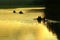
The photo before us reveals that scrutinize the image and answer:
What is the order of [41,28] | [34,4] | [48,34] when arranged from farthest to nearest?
[34,4] < [41,28] < [48,34]

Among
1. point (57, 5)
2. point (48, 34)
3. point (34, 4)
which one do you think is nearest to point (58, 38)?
point (48, 34)

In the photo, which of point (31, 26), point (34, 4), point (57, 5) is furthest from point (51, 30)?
point (34, 4)

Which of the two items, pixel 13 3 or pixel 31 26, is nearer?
pixel 31 26

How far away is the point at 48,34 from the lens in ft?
5.14

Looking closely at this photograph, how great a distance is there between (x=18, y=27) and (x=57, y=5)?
204 cm

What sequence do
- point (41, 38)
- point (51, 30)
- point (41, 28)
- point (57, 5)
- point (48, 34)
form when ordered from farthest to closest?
point (57, 5) → point (41, 28) → point (51, 30) → point (48, 34) → point (41, 38)

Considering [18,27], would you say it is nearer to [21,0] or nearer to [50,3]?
[50,3]

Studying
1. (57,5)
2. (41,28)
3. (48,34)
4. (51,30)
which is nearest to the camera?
(48,34)

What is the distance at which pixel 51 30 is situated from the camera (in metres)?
1.72

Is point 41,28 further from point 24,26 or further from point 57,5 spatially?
point 57,5

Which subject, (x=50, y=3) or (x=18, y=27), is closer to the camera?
(x=18, y=27)

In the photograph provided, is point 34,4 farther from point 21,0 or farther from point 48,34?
point 48,34

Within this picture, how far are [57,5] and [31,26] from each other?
6.52 ft

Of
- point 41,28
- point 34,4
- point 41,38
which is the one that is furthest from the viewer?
point 34,4
